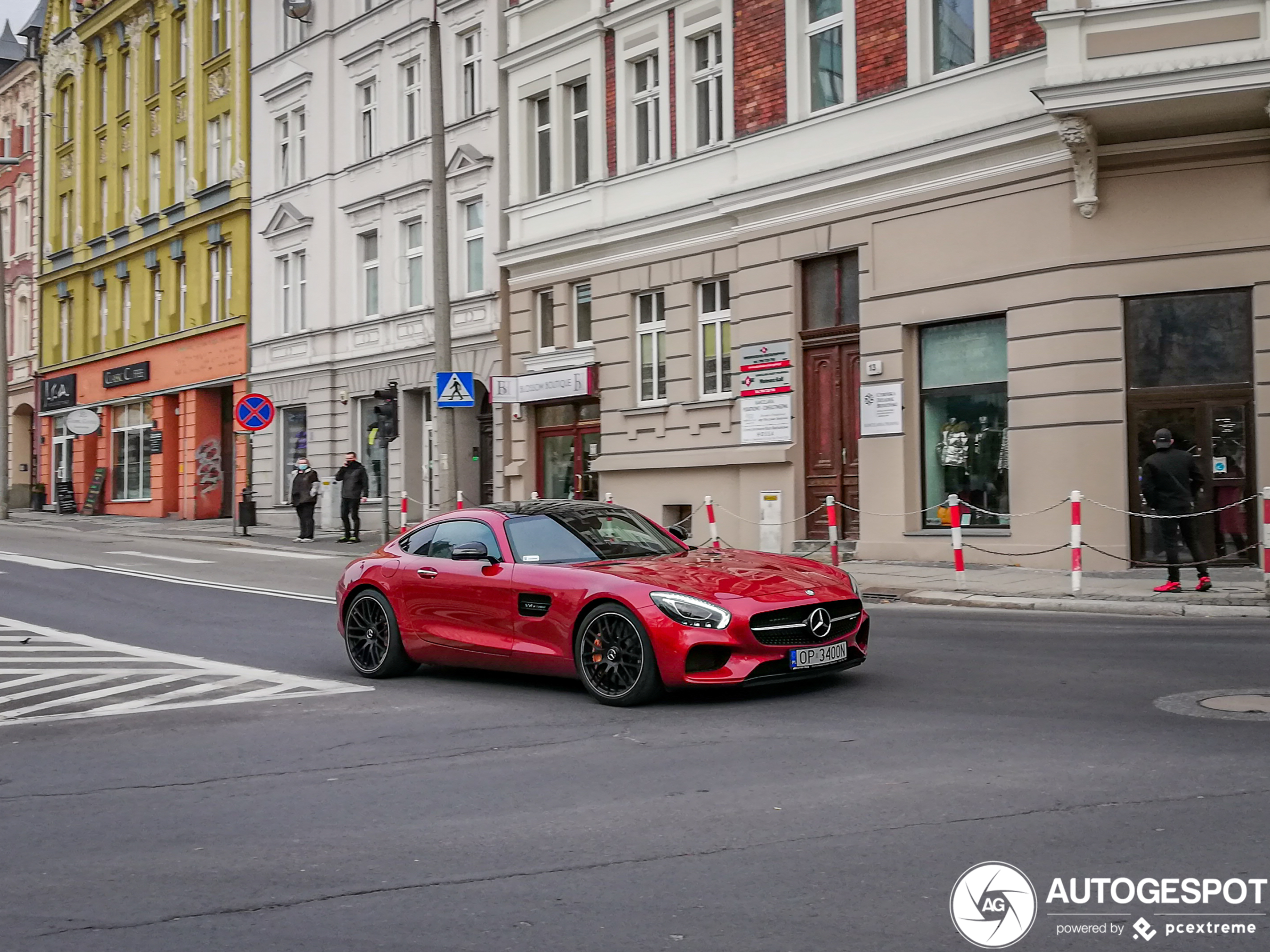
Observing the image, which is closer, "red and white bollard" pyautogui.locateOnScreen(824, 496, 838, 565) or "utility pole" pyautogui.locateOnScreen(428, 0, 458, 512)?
"red and white bollard" pyautogui.locateOnScreen(824, 496, 838, 565)

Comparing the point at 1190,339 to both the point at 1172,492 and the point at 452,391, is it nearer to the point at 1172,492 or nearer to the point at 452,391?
the point at 1172,492

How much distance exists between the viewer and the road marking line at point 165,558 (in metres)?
24.3

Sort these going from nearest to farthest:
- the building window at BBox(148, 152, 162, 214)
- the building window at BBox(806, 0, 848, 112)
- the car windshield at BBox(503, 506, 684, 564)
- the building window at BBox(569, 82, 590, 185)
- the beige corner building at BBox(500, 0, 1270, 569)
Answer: the car windshield at BBox(503, 506, 684, 564) → the beige corner building at BBox(500, 0, 1270, 569) → the building window at BBox(806, 0, 848, 112) → the building window at BBox(569, 82, 590, 185) → the building window at BBox(148, 152, 162, 214)

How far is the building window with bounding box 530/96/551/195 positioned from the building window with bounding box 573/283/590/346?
7.65ft

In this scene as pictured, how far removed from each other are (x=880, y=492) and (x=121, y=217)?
3450 centimetres

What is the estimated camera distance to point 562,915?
4.91 metres

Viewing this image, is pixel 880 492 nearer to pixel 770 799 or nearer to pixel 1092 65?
pixel 1092 65

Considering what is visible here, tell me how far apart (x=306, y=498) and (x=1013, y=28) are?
17.6 m

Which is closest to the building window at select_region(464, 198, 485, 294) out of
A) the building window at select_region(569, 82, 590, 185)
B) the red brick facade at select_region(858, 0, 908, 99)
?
the building window at select_region(569, 82, 590, 185)

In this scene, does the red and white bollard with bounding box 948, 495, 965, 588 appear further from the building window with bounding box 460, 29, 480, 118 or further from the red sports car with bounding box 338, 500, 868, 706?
the building window with bounding box 460, 29, 480, 118

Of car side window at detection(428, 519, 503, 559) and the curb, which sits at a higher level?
car side window at detection(428, 519, 503, 559)

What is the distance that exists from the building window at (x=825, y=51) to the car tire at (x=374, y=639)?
13.4 metres

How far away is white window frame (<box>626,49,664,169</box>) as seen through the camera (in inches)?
1022

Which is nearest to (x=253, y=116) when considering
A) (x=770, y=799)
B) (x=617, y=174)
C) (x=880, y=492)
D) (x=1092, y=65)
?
(x=617, y=174)
